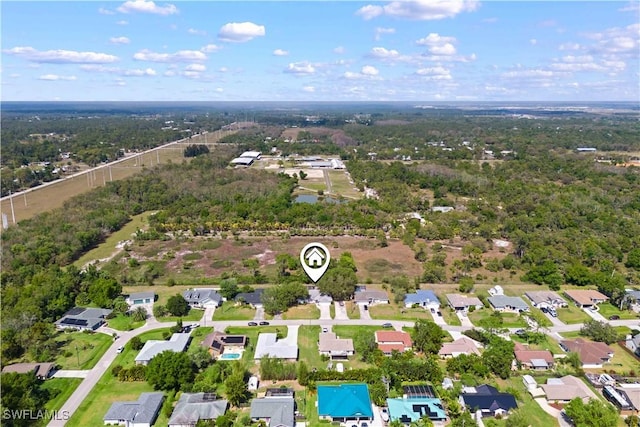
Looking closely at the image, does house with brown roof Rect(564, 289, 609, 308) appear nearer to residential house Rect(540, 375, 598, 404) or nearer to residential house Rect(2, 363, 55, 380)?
residential house Rect(540, 375, 598, 404)

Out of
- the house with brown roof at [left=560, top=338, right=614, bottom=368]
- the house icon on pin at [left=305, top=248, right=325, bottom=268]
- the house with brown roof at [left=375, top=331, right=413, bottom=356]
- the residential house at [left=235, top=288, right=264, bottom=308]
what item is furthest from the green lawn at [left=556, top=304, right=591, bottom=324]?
the residential house at [left=235, top=288, right=264, bottom=308]

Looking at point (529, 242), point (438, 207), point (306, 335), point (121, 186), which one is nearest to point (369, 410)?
point (306, 335)

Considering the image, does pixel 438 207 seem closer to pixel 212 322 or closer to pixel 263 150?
pixel 212 322

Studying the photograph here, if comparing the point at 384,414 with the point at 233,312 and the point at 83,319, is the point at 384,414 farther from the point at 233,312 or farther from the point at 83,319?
the point at 83,319

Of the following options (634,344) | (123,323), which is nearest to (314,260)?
(123,323)

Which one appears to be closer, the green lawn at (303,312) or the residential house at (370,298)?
the green lawn at (303,312)

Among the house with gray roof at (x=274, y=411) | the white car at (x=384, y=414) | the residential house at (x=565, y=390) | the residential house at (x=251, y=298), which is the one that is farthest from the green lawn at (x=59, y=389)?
the residential house at (x=565, y=390)

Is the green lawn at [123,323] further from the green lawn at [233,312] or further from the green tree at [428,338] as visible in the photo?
the green tree at [428,338]
